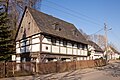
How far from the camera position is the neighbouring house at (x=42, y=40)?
29219mm

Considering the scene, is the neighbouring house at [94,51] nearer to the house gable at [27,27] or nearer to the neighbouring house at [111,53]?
the neighbouring house at [111,53]

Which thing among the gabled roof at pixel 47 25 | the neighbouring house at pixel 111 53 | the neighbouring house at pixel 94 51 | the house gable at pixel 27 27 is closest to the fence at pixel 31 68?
the gabled roof at pixel 47 25

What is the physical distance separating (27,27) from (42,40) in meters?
5.07

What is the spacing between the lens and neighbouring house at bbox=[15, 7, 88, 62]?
1150 inches

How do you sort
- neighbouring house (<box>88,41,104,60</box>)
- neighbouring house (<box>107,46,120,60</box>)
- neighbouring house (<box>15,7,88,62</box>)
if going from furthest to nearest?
neighbouring house (<box>107,46,120,60</box>), neighbouring house (<box>88,41,104,60</box>), neighbouring house (<box>15,7,88,62</box>)

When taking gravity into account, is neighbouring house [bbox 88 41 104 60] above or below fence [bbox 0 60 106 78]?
above

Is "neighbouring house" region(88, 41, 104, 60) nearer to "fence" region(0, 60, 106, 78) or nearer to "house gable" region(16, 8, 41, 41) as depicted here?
"house gable" region(16, 8, 41, 41)

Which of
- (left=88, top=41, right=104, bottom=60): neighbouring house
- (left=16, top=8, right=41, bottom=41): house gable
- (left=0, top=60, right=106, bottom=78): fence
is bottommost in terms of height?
(left=0, top=60, right=106, bottom=78): fence

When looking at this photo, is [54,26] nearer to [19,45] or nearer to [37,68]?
[19,45]

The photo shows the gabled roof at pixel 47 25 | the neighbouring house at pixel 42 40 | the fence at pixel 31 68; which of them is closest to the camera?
the fence at pixel 31 68

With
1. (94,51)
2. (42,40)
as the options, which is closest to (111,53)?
(94,51)

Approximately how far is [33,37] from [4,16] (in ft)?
23.8

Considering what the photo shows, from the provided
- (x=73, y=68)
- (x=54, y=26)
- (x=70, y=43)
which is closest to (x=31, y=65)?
(x=73, y=68)

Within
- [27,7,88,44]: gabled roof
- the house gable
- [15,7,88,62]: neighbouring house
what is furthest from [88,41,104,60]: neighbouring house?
the house gable
